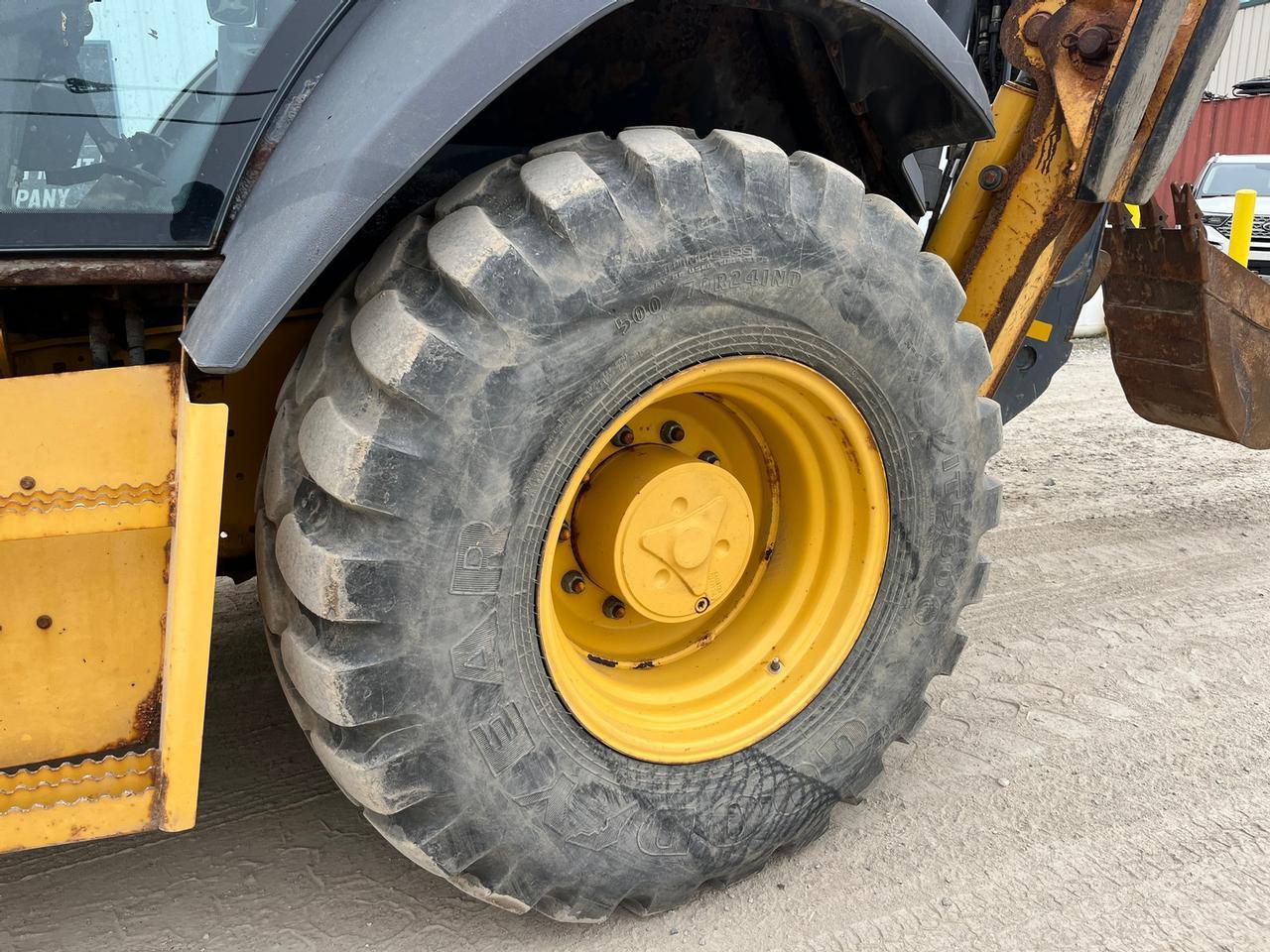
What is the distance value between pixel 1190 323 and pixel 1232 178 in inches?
504

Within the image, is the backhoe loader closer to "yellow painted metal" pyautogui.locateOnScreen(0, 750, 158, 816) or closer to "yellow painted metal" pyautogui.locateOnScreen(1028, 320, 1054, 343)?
"yellow painted metal" pyautogui.locateOnScreen(0, 750, 158, 816)

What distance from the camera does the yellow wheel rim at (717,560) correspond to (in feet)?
6.96

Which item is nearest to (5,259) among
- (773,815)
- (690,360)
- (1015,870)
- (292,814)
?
(690,360)

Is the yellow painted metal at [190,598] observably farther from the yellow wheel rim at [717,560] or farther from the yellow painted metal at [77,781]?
the yellow wheel rim at [717,560]

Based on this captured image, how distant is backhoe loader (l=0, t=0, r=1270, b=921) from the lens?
1.63 metres

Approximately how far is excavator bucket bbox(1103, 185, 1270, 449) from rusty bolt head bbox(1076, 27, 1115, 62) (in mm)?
847

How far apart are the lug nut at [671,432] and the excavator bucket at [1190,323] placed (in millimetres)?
2014

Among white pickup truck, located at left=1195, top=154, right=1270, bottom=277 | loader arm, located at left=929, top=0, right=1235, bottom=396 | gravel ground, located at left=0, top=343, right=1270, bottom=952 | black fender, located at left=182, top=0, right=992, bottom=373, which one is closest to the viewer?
black fender, located at left=182, top=0, right=992, bottom=373

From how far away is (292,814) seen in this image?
2.46m

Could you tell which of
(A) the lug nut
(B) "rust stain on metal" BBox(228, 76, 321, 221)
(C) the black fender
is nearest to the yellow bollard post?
(A) the lug nut

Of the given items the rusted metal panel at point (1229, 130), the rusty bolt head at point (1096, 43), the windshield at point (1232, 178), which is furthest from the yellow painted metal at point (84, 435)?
the rusted metal panel at point (1229, 130)

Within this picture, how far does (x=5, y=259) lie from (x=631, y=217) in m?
0.95

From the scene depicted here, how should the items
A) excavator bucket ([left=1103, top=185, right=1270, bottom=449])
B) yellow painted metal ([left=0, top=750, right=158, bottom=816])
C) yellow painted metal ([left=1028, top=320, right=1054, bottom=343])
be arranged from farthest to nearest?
yellow painted metal ([left=1028, top=320, right=1054, bottom=343]), excavator bucket ([left=1103, top=185, right=1270, bottom=449]), yellow painted metal ([left=0, top=750, right=158, bottom=816])

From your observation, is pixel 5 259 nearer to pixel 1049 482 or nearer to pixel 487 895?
pixel 487 895
